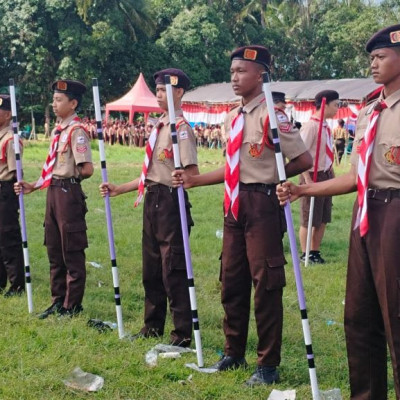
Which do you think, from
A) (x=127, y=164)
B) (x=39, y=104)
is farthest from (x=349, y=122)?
(x=39, y=104)

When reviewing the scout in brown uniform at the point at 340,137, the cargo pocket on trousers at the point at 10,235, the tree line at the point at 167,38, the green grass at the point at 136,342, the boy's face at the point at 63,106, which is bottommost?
the green grass at the point at 136,342

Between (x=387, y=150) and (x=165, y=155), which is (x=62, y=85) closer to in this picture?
(x=165, y=155)

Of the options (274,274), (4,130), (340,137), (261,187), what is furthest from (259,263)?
(340,137)

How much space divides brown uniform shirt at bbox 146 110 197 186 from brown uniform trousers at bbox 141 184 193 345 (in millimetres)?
94

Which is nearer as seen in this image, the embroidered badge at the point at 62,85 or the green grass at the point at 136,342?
the green grass at the point at 136,342

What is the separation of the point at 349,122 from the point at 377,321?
26159 mm

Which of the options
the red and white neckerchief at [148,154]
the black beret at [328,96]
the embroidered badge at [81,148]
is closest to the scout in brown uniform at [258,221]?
the red and white neckerchief at [148,154]

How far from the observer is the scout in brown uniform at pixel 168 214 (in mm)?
6223

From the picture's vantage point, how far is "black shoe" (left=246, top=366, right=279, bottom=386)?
211 inches

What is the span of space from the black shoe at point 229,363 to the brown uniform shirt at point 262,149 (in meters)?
1.39

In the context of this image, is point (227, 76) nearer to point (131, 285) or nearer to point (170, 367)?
point (131, 285)

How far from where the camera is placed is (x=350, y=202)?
15562 millimetres

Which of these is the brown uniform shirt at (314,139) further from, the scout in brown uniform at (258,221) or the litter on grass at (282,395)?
the litter on grass at (282,395)

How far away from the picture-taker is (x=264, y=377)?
17.7ft
